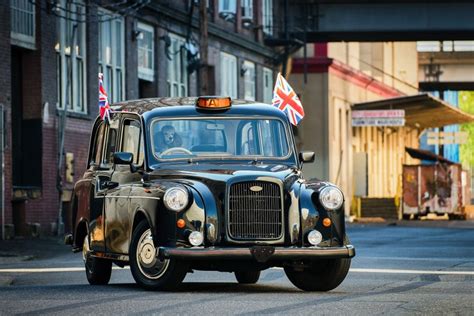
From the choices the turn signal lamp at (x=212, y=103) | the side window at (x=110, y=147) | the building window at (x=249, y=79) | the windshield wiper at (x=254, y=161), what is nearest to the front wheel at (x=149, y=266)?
the windshield wiper at (x=254, y=161)

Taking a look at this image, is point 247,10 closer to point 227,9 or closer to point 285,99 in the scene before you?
point 227,9

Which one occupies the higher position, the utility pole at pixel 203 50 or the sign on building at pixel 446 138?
the utility pole at pixel 203 50

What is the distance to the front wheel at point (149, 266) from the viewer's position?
1454 cm

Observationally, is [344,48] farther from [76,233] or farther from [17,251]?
[76,233]

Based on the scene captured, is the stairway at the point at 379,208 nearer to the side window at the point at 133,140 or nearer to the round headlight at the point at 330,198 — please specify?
the side window at the point at 133,140

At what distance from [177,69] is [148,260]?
29.3 metres

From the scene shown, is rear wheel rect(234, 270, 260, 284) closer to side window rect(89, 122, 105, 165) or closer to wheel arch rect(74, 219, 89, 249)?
wheel arch rect(74, 219, 89, 249)

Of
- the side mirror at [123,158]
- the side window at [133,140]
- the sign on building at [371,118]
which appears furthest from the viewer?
the sign on building at [371,118]

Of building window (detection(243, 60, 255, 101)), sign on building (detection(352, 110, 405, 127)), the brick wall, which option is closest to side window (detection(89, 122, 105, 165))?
the brick wall

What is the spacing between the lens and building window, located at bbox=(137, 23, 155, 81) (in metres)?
40.3

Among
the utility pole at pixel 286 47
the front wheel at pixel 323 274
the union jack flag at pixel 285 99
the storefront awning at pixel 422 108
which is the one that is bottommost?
the front wheel at pixel 323 274

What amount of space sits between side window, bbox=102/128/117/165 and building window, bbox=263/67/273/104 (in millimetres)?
37954

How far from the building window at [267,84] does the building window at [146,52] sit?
13.9 metres

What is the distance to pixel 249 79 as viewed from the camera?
5284 centimetres
